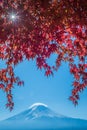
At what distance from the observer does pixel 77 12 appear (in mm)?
8211

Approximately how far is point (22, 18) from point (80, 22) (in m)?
1.52

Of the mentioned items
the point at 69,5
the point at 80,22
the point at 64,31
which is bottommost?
the point at 80,22

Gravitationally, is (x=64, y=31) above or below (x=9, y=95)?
above

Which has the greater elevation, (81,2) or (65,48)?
(65,48)

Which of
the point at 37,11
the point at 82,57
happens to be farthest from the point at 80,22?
the point at 82,57

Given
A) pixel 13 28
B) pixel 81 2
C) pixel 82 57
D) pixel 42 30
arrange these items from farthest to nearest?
pixel 82 57, pixel 42 30, pixel 13 28, pixel 81 2

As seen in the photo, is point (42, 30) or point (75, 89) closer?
point (42, 30)

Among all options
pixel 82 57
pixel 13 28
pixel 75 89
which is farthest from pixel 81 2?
pixel 75 89

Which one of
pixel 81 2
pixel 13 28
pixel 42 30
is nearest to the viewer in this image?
pixel 81 2

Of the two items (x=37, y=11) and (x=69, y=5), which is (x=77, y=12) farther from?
(x=37, y=11)

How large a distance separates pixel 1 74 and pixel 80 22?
4235 millimetres

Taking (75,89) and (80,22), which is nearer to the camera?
(80,22)

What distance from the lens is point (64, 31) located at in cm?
1034

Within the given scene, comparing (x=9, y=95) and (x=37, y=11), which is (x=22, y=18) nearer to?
(x=37, y=11)
